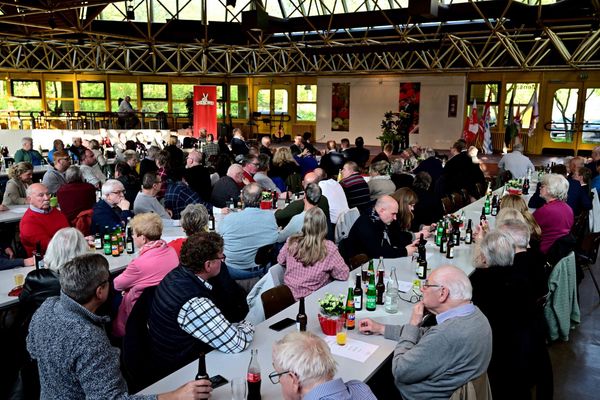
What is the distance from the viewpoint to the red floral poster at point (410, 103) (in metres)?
22.2

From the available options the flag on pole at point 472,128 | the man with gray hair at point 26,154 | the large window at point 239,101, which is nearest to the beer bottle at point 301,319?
the man with gray hair at point 26,154

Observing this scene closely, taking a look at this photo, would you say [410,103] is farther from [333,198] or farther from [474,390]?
[474,390]

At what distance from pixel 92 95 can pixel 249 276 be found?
73.4 feet

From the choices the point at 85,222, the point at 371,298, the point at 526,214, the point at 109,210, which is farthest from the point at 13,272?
the point at 526,214

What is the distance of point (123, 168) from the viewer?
7.89m

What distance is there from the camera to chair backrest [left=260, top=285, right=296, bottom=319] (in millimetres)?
3689

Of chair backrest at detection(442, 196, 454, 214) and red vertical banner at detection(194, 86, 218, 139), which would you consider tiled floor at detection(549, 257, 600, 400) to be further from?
red vertical banner at detection(194, 86, 218, 139)

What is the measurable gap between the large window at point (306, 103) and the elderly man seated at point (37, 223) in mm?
20916

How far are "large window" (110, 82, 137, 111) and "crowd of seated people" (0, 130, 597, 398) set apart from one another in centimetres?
1865

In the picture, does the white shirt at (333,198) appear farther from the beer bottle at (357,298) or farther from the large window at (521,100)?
the large window at (521,100)

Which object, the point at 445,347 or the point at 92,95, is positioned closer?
the point at 445,347

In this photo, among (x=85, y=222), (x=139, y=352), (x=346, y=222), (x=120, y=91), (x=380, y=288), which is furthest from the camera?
(x=120, y=91)

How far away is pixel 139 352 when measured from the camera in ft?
10.3

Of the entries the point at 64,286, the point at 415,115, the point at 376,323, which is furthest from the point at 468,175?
the point at 415,115
